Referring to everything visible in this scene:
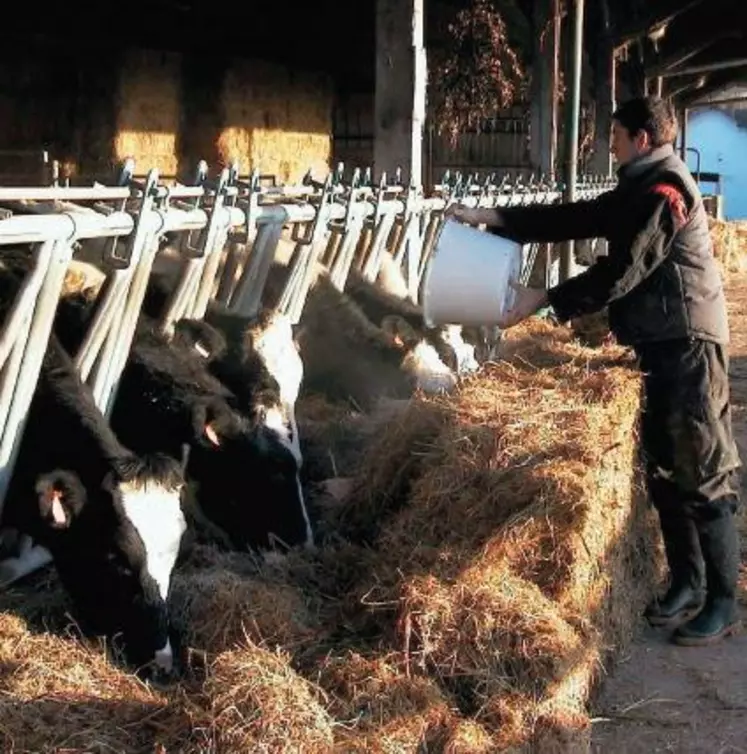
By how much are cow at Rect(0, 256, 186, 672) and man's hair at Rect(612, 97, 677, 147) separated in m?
2.21

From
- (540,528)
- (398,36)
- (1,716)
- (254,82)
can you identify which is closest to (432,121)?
(254,82)

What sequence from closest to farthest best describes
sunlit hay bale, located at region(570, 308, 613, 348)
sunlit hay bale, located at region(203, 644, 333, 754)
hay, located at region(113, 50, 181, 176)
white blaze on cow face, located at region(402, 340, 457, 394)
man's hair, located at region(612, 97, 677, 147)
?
sunlit hay bale, located at region(203, 644, 333, 754), man's hair, located at region(612, 97, 677, 147), white blaze on cow face, located at region(402, 340, 457, 394), sunlit hay bale, located at region(570, 308, 613, 348), hay, located at region(113, 50, 181, 176)

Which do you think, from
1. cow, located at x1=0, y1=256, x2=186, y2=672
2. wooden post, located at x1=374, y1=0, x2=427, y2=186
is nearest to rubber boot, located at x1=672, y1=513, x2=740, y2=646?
cow, located at x1=0, y1=256, x2=186, y2=672

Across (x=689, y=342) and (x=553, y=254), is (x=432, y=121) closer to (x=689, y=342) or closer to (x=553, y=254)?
(x=553, y=254)

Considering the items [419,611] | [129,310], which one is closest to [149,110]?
[129,310]

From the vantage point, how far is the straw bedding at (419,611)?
10.6 ft

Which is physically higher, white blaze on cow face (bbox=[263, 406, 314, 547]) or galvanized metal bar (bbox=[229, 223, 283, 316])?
galvanized metal bar (bbox=[229, 223, 283, 316])

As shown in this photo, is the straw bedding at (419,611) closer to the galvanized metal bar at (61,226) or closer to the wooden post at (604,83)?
the galvanized metal bar at (61,226)

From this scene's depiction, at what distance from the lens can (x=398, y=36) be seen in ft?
28.2

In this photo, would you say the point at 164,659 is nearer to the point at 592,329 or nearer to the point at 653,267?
the point at 653,267

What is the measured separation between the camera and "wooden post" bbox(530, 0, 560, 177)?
43.7 ft

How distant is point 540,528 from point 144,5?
1133cm

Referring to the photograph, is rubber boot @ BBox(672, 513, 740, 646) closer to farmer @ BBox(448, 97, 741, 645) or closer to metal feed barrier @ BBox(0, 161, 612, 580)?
farmer @ BBox(448, 97, 741, 645)

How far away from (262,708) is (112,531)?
1309 millimetres
